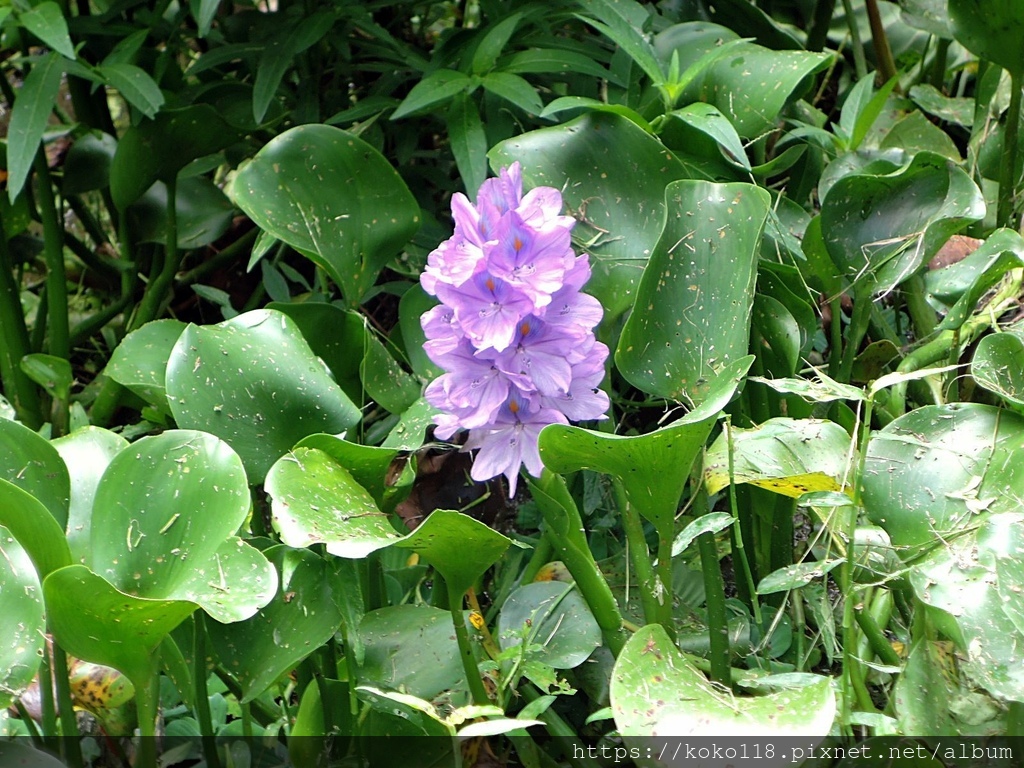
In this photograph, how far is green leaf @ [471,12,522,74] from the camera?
43.0 inches

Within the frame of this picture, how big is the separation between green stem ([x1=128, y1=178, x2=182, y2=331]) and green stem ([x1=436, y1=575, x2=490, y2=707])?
0.80 m

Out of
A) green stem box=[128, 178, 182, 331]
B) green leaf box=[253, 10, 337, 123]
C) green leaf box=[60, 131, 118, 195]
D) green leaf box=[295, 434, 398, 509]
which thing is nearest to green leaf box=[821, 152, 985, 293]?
green leaf box=[295, 434, 398, 509]

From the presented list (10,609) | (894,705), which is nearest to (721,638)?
(894,705)

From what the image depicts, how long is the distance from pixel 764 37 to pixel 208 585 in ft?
3.42

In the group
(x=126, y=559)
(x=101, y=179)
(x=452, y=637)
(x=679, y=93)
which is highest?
(x=679, y=93)

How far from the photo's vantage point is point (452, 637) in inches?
31.9

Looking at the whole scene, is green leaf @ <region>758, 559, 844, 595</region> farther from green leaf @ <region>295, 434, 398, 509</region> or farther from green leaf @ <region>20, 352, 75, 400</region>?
green leaf @ <region>20, 352, 75, 400</region>

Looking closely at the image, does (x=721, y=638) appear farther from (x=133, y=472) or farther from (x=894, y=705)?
(x=133, y=472)

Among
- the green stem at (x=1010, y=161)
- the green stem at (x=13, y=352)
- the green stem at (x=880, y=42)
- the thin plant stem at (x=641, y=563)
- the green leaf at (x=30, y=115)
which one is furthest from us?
the green stem at (x=880, y=42)

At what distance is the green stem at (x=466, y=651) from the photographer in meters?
0.72

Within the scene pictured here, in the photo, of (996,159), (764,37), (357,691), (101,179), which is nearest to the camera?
(357,691)

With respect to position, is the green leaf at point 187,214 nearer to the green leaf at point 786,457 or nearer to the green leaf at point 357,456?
the green leaf at point 357,456

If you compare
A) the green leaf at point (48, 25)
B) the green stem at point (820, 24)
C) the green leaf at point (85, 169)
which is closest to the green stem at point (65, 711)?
the green leaf at point (48, 25)

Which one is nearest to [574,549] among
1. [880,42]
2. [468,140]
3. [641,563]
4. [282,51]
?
[641,563]
